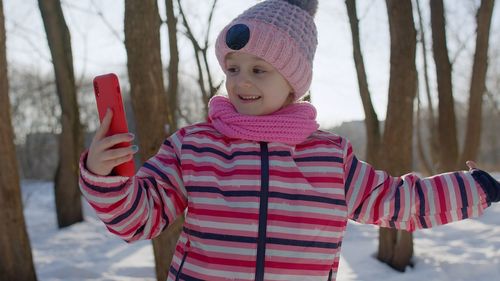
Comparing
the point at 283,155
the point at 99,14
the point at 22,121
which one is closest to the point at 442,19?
the point at 99,14

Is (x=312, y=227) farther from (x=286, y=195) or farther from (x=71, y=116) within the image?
(x=71, y=116)

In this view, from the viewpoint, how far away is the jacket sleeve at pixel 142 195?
138 cm

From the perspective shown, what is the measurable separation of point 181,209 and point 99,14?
29.4 feet

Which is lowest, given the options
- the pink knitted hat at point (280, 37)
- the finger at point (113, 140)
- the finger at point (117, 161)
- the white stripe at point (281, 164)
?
the white stripe at point (281, 164)

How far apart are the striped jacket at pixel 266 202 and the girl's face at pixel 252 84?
13cm

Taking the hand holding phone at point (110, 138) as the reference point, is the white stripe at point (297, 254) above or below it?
below

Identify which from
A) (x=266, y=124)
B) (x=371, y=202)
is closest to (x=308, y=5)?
(x=266, y=124)

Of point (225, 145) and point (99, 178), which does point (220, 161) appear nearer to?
point (225, 145)

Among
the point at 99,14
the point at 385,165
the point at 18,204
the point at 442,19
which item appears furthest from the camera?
the point at 99,14

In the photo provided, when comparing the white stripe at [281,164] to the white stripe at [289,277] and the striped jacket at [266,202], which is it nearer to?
the striped jacket at [266,202]

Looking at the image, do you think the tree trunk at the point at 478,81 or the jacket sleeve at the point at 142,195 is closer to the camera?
the jacket sleeve at the point at 142,195

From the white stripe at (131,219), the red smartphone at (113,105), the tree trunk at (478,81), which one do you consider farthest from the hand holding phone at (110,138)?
the tree trunk at (478,81)

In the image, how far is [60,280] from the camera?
17.2 ft

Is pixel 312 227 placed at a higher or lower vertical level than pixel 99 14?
lower
